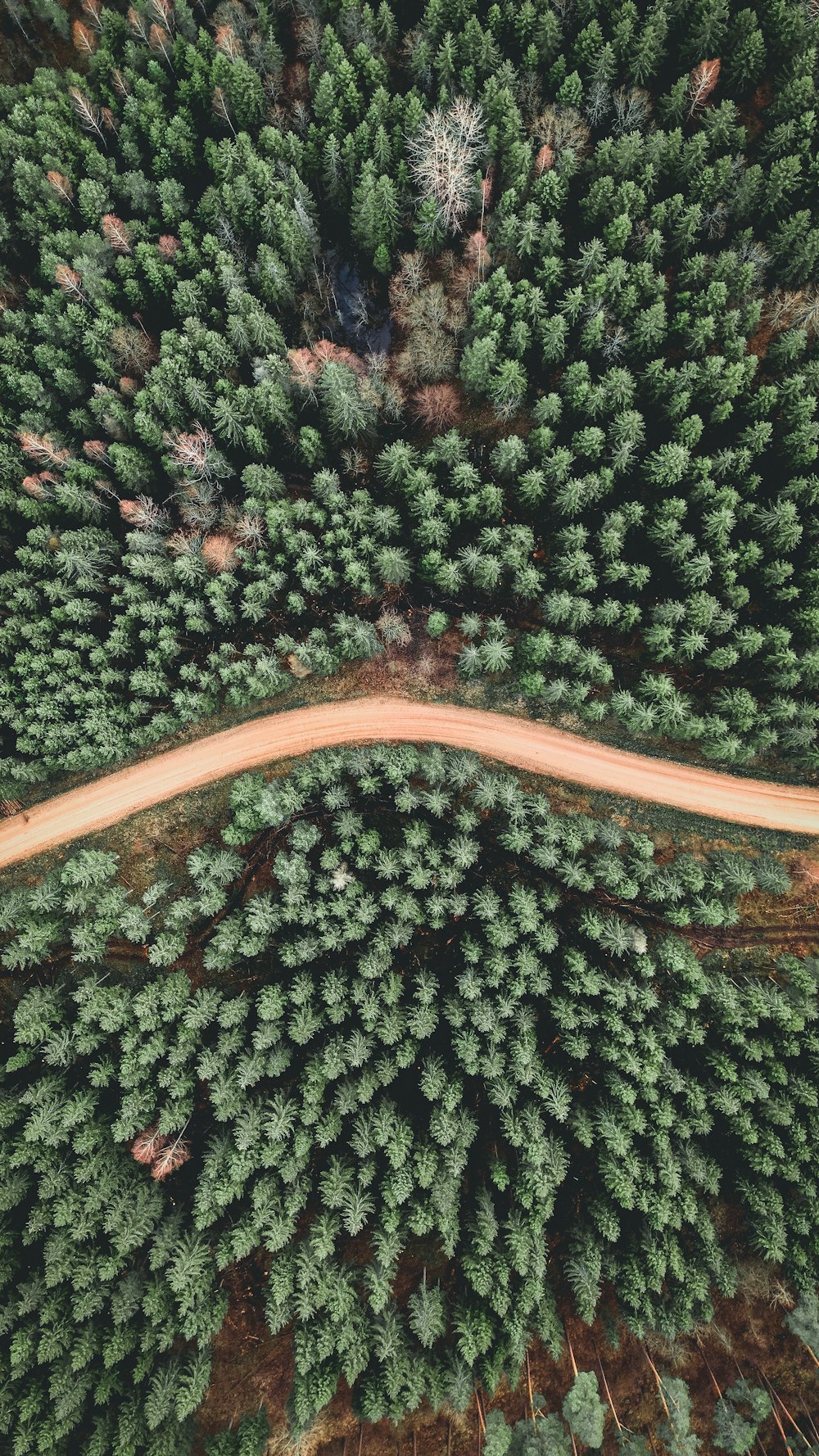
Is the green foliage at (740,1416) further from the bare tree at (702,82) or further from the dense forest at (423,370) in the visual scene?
the bare tree at (702,82)

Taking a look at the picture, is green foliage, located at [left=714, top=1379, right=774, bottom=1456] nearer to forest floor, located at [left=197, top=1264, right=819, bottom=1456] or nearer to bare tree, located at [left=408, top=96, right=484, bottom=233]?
forest floor, located at [left=197, top=1264, right=819, bottom=1456]

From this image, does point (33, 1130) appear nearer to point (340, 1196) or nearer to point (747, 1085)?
point (340, 1196)

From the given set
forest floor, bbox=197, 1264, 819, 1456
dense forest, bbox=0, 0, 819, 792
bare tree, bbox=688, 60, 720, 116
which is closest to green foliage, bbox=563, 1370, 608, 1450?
forest floor, bbox=197, 1264, 819, 1456

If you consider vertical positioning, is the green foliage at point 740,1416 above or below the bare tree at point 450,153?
below

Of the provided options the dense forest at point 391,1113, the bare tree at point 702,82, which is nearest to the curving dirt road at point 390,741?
the dense forest at point 391,1113

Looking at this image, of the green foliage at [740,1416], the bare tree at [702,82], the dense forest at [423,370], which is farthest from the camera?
the dense forest at [423,370]

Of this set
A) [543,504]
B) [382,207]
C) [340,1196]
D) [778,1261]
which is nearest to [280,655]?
[543,504]
